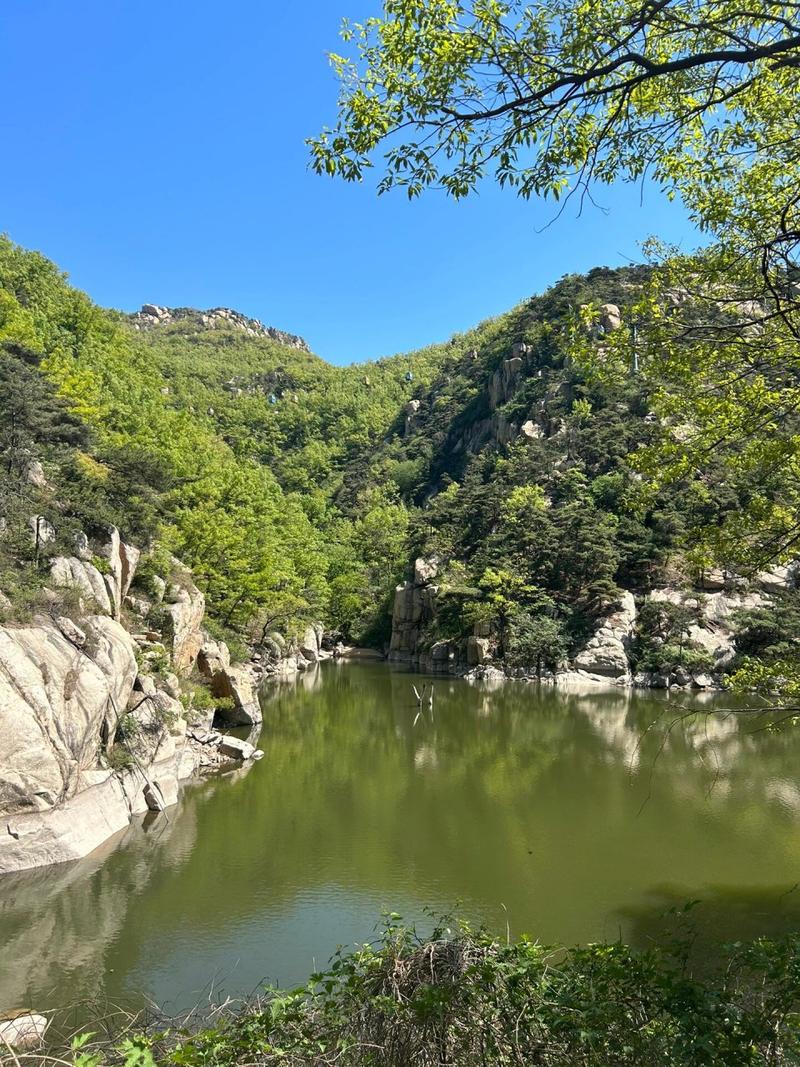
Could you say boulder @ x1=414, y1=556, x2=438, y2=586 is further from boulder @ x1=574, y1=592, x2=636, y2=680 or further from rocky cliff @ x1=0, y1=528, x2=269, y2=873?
rocky cliff @ x1=0, y1=528, x2=269, y2=873

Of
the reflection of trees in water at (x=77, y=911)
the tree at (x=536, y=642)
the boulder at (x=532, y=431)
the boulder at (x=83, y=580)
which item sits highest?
the boulder at (x=532, y=431)

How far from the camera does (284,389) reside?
108 metres

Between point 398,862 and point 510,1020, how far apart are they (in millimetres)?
9272

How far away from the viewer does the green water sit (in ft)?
30.1

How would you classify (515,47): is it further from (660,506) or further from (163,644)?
(660,506)

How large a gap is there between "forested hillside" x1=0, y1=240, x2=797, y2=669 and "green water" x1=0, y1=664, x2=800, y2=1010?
5.99 m

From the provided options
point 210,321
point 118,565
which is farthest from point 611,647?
point 210,321

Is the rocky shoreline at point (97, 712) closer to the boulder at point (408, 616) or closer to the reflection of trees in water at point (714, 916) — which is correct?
the reflection of trees in water at point (714, 916)

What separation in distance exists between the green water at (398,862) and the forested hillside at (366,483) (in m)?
5.99

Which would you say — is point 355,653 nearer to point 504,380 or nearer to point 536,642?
point 536,642

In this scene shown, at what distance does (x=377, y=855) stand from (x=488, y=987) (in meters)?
9.41

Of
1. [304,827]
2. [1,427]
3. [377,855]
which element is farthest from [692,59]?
[1,427]

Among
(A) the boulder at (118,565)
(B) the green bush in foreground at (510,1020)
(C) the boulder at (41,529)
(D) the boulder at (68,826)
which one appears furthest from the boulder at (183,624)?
(B) the green bush in foreground at (510,1020)

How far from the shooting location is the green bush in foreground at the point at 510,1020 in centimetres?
338
